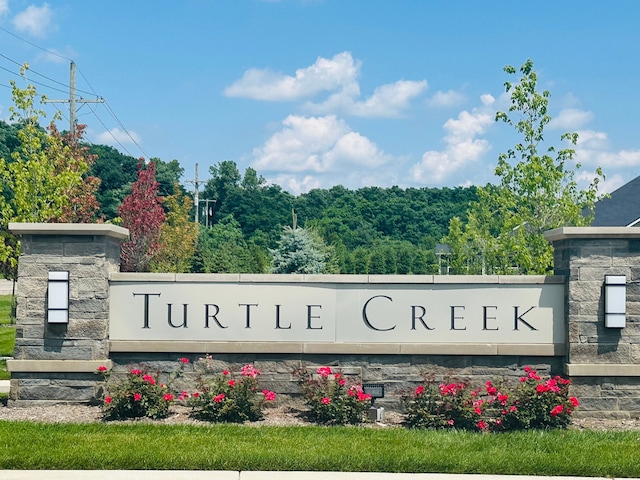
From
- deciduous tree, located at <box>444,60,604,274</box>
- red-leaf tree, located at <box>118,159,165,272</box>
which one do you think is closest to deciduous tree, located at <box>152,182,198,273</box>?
red-leaf tree, located at <box>118,159,165,272</box>

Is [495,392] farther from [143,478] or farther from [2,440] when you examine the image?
[2,440]

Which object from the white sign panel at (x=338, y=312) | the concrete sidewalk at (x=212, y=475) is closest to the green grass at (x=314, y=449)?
the concrete sidewalk at (x=212, y=475)

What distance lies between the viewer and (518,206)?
19.4m

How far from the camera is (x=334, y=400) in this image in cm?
950

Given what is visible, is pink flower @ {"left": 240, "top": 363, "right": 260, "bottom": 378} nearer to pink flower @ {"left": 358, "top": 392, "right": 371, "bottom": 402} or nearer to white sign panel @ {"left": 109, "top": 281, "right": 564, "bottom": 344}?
white sign panel @ {"left": 109, "top": 281, "right": 564, "bottom": 344}

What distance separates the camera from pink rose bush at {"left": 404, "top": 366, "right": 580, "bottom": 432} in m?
9.23

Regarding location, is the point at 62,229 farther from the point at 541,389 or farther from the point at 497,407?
the point at 541,389

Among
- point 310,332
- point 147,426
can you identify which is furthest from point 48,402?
point 310,332

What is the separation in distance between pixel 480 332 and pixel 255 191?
7357 centimetres

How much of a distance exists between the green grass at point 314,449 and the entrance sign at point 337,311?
1.59m

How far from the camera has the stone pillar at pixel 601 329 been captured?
10.0 metres

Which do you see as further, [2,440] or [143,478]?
[2,440]

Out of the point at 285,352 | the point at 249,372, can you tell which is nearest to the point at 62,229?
the point at 249,372

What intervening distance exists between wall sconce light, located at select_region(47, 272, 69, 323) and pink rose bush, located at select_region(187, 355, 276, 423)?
197 centimetres
